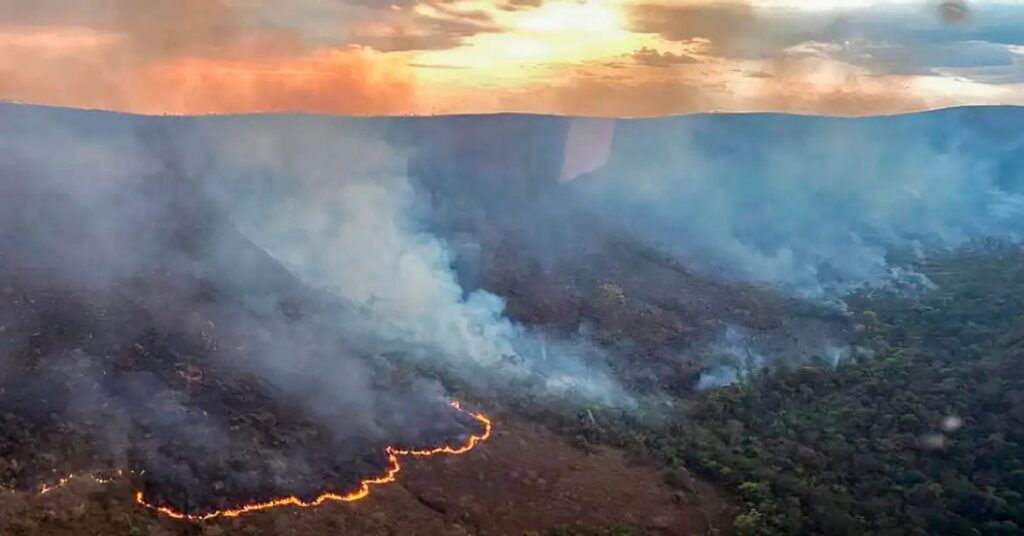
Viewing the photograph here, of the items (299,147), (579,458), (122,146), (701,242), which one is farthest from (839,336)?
(122,146)

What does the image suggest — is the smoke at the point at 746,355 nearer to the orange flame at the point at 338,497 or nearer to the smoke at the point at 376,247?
the smoke at the point at 376,247

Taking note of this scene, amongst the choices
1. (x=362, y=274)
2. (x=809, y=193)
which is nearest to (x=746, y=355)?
(x=362, y=274)

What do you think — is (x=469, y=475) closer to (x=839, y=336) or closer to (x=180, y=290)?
(x=180, y=290)

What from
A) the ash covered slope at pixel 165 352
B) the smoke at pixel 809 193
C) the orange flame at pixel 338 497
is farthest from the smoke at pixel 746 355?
the ash covered slope at pixel 165 352

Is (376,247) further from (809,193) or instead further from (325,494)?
(809,193)

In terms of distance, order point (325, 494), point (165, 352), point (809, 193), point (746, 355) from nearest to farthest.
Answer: point (325, 494)
point (165, 352)
point (746, 355)
point (809, 193)

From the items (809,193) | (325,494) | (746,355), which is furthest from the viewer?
(809,193)

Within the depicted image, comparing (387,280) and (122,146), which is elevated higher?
(122,146)
